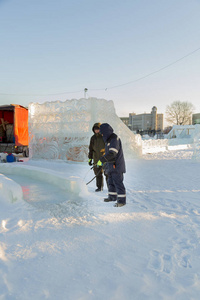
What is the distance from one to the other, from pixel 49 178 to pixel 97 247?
4.29 meters

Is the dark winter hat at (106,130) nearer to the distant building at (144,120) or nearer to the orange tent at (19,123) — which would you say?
the orange tent at (19,123)

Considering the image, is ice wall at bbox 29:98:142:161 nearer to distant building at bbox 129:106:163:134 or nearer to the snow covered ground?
the snow covered ground

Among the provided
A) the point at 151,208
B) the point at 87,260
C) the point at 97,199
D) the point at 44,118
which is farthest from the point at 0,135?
the point at 87,260

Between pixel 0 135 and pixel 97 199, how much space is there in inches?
479

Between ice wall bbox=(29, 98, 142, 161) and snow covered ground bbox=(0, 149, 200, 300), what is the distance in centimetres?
579

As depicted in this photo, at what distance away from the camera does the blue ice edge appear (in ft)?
17.1

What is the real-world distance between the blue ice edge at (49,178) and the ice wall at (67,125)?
3.00m

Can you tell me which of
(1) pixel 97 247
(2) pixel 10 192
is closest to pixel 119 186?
(1) pixel 97 247

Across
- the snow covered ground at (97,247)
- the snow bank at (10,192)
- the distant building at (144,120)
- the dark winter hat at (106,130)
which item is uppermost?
the distant building at (144,120)

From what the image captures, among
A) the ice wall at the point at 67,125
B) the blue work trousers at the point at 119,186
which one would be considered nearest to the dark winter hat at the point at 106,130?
the blue work trousers at the point at 119,186

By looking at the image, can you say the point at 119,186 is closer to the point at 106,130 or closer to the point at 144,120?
the point at 106,130

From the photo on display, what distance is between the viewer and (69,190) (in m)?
5.61

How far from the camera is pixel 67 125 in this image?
11.0 m

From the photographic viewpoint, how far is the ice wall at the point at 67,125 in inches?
417
